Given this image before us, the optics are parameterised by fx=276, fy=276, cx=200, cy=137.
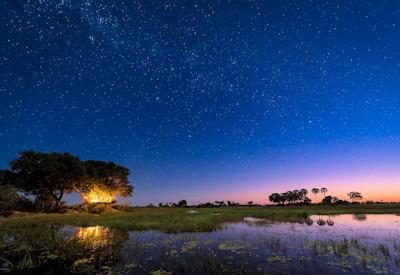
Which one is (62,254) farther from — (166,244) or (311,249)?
(311,249)

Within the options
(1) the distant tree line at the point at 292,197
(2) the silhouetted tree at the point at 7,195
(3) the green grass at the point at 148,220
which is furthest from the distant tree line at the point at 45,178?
(1) the distant tree line at the point at 292,197

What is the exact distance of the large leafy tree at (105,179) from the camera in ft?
198

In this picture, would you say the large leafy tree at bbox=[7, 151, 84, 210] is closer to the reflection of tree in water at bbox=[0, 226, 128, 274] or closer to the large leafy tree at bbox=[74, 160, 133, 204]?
the large leafy tree at bbox=[74, 160, 133, 204]

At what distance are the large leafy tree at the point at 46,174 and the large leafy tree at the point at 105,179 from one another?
12.4ft

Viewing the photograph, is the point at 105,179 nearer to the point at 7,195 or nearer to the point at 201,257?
the point at 7,195

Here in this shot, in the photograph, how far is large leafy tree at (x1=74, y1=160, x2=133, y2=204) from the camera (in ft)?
198

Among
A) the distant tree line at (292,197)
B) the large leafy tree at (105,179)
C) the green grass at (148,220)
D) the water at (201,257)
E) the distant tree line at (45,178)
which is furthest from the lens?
the distant tree line at (292,197)

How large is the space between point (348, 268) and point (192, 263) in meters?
6.34

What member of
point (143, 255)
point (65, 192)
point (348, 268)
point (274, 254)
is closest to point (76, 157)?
point (65, 192)

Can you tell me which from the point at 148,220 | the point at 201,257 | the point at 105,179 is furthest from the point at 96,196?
the point at 201,257

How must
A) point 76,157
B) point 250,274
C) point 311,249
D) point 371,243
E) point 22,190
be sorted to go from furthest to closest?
point 76,157
point 22,190
point 371,243
point 311,249
point 250,274

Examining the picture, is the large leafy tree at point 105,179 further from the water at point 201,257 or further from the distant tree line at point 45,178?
the water at point 201,257

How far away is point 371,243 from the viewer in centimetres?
1678

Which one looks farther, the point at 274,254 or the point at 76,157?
the point at 76,157
